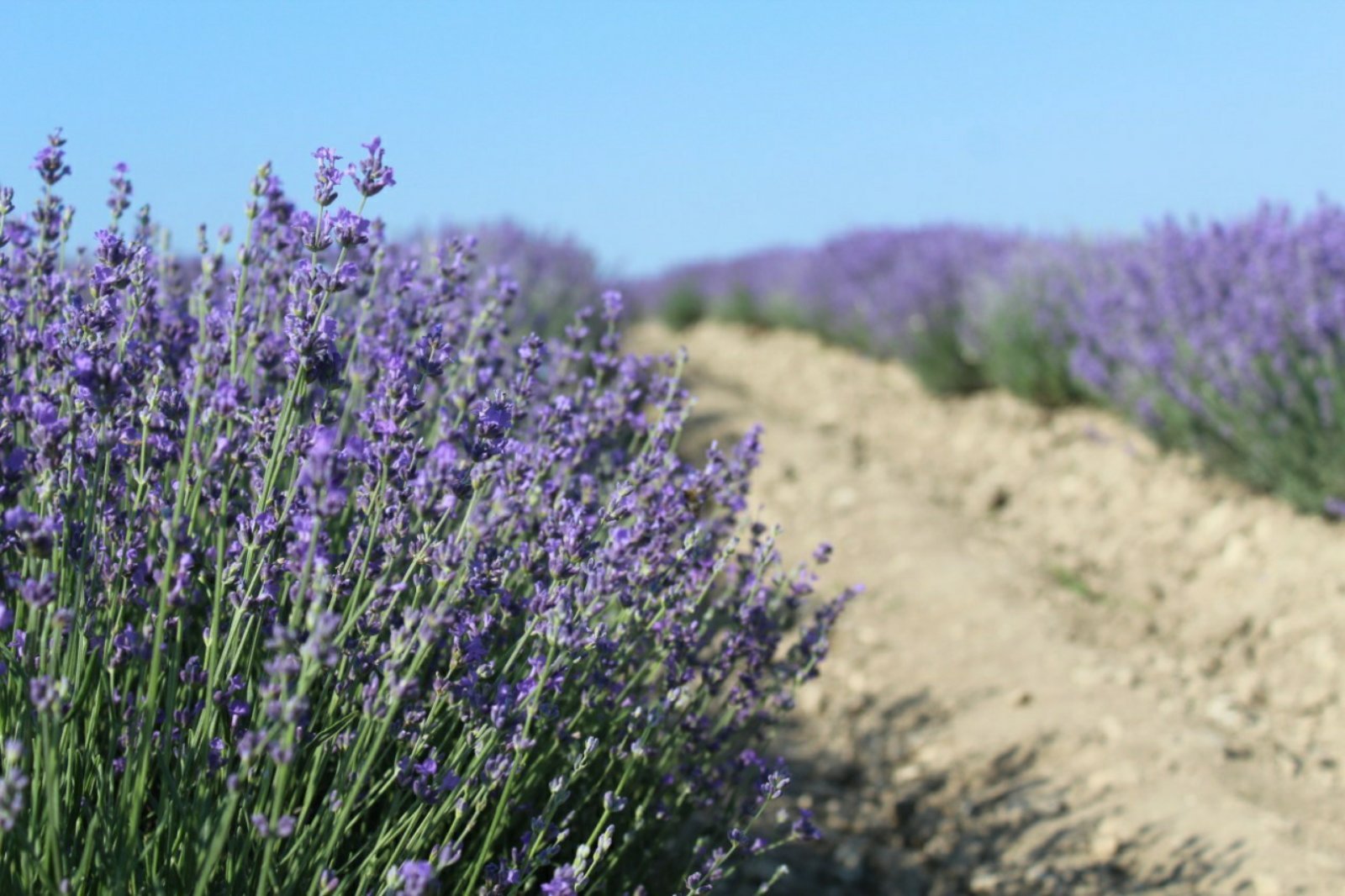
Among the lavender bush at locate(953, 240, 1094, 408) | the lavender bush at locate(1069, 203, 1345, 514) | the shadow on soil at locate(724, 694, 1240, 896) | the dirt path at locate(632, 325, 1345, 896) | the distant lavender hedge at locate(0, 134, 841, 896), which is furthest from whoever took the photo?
the lavender bush at locate(953, 240, 1094, 408)

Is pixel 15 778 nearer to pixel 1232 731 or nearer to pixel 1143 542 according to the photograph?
pixel 1232 731

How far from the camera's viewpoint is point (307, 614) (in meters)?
1.50

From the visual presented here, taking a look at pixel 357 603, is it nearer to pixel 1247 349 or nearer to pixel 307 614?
pixel 307 614

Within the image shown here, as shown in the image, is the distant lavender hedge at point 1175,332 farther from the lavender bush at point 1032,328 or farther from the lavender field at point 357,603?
the lavender field at point 357,603

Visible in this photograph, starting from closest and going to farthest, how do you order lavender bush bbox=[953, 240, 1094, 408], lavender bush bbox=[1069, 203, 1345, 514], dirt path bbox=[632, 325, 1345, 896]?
dirt path bbox=[632, 325, 1345, 896], lavender bush bbox=[1069, 203, 1345, 514], lavender bush bbox=[953, 240, 1094, 408]

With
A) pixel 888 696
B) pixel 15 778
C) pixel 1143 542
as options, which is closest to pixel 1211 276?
pixel 1143 542

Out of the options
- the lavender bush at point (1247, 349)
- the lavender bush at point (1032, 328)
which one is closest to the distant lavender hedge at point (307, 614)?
the lavender bush at point (1247, 349)

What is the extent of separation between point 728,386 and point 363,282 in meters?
7.83

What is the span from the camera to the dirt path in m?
3.36

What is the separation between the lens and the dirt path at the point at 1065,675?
3.36 metres

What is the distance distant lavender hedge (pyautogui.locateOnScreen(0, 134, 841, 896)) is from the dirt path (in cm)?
138

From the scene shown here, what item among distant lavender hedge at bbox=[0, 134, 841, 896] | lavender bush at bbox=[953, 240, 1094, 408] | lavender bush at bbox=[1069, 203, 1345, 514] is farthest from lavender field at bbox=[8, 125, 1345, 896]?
lavender bush at bbox=[953, 240, 1094, 408]

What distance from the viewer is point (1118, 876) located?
10.6 ft

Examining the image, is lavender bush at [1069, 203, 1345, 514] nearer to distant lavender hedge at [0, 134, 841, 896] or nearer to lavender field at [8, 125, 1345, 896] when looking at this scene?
lavender field at [8, 125, 1345, 896]
